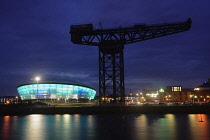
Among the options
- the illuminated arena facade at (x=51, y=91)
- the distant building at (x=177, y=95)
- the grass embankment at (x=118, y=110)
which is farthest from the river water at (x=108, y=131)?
the distant building at (x=177, y=95)

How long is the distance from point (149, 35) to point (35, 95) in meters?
74.7

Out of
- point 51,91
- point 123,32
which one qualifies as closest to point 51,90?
point 51,91

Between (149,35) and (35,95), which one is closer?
(149,35)

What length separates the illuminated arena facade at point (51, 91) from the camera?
105 metres

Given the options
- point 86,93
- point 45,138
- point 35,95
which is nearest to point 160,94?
point 86,93

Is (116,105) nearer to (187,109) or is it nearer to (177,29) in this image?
(187,109)

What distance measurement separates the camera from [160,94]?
121 meters

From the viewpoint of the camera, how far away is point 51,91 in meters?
106

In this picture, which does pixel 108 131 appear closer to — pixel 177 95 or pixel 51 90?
pixel 51 90

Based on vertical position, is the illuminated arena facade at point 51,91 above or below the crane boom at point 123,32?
below

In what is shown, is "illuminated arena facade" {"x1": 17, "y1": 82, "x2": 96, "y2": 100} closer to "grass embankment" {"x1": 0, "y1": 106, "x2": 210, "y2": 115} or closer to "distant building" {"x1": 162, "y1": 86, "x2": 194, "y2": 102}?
"distant building" {"x1": 162, "y1": 86, "x2": 194, "y2": 102}

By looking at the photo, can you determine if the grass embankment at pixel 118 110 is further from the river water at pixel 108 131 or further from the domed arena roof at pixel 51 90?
the domed arena roof at pixel 51 90

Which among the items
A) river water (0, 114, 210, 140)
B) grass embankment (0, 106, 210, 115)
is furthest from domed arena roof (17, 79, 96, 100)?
river water (0, 114, 210, 140)

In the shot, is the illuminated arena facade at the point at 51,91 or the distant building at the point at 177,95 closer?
the illuminated arena facade at the point at 51,91
